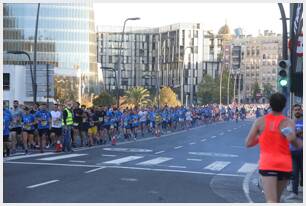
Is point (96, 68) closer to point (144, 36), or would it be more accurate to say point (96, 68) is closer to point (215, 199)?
point (144, 36)

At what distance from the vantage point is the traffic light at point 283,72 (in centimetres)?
1681

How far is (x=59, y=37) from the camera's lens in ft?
422

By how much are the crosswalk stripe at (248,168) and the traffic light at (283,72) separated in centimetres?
260

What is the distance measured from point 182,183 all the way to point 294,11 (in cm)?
657

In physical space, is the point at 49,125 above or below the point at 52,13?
below

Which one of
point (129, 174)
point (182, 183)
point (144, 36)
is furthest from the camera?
point (144, 36)

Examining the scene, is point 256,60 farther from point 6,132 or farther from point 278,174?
point 278,174

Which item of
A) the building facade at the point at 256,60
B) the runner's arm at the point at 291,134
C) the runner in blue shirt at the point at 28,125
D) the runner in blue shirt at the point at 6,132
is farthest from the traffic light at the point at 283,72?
the building facade at the point at 256,60

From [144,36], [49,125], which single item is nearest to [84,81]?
[144,36]

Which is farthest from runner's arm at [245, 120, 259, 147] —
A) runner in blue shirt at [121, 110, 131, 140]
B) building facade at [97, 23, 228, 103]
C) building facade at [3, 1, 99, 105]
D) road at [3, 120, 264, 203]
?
building facade at [97, 23, 228, 103]

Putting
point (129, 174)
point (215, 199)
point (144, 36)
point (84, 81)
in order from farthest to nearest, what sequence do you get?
point (144, 36) → point (84, 81) → point (129, 174) → point (215, 199)

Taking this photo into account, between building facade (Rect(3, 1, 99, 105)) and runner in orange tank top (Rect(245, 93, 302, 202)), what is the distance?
111 m

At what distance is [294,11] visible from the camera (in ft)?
58.6

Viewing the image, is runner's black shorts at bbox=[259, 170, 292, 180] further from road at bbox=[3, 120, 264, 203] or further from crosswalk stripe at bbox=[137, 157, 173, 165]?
crosswalk stripe at bbox=[137, 157, 173, 165]
